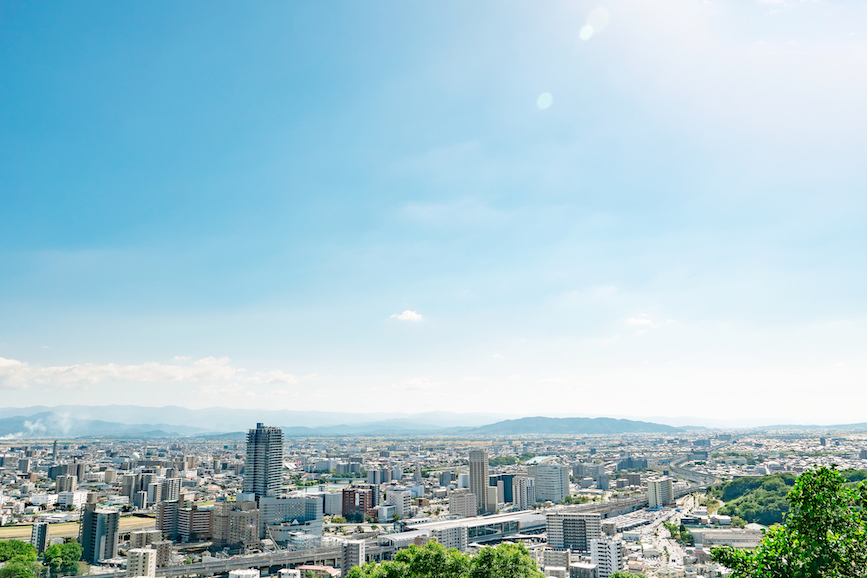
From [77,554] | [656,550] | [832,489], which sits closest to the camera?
[832,489]

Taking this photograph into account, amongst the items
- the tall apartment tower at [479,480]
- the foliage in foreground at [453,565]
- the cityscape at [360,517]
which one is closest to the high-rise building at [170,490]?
the cityscape at [360,517]

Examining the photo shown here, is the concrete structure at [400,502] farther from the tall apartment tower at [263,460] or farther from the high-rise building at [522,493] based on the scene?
the high-rise building at [522,493]

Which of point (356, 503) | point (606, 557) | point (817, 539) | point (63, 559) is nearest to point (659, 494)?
point (356, 503)

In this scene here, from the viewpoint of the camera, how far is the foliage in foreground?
8109 millimetres

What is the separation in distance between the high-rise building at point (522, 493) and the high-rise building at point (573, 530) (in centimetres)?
1370

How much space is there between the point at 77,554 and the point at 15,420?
187347 millimetres

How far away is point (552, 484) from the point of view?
39.4 meters

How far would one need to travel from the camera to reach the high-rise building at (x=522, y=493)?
3703 cm

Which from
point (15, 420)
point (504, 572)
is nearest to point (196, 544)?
point (504, 572)

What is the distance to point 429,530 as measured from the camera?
2348 cm

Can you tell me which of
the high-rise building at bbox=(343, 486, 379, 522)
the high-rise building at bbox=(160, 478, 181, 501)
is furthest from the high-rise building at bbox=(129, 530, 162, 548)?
the high-rise building at bbox=(160, 478, 181, 501)

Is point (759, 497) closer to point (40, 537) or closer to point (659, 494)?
point (659, 494)

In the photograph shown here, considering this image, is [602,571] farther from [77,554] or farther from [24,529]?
[24,529]

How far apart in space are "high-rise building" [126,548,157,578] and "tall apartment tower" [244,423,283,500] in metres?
12.7
